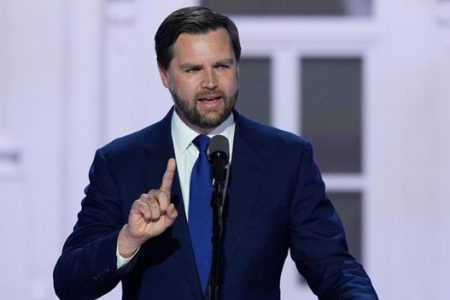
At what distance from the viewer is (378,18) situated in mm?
5785

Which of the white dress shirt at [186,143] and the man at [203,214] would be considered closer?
the man at [203,214]

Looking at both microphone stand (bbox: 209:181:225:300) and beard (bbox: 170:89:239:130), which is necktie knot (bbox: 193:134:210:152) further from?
microphone stand (bbox: 209:181:225:300)

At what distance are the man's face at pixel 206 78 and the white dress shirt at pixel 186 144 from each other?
61 mm

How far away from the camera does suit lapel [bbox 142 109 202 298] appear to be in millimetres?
3369

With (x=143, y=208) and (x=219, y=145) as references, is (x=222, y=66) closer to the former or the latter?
(x=219, y=145)

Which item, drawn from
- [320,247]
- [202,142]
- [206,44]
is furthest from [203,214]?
[206,44]

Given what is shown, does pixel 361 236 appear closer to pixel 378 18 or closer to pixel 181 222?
pixel 378 18

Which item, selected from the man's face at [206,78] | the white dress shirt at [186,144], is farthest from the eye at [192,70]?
the white dress shirt at [186,144]

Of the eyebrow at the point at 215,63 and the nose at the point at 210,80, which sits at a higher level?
the eyebrow at the point at 215,63

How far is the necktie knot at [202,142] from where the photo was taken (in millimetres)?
3445

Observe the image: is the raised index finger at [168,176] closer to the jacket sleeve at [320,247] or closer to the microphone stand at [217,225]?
the microphone stand at [217,225]

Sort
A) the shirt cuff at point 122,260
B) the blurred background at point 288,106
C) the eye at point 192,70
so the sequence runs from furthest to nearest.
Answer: the blurred background at point 288,106
the eye at point 192,70
the shirt cuff at point 122,260

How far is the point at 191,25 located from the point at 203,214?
40 centimetres

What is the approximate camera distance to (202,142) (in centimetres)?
345
